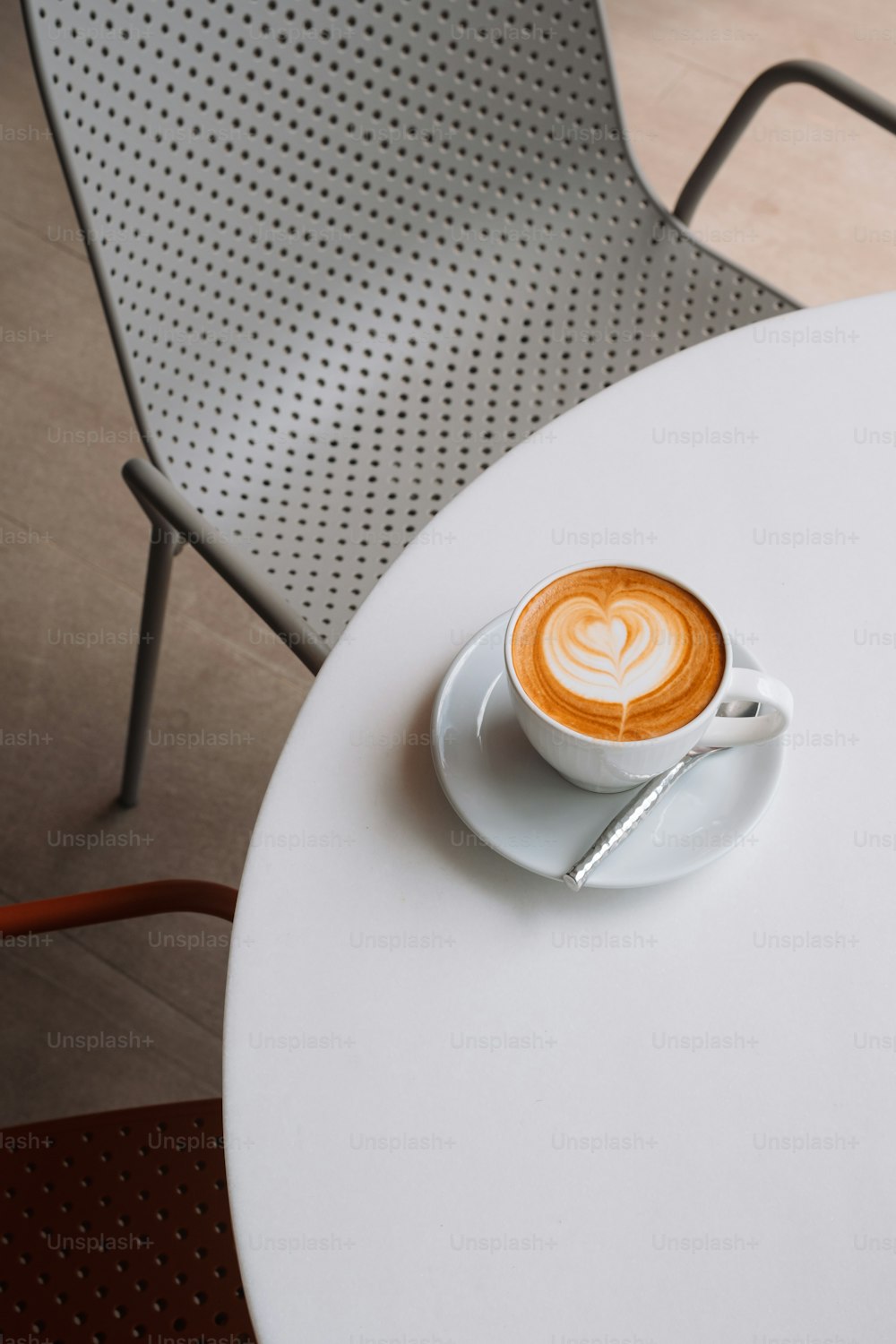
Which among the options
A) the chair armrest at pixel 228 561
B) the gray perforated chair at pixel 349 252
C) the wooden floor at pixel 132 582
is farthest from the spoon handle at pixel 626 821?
the wooden floor at pixel 132 582

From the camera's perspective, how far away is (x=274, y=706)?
1.50 m

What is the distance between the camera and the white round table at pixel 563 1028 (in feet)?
1.54

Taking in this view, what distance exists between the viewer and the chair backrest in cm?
95

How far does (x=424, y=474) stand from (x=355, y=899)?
589 millimetres

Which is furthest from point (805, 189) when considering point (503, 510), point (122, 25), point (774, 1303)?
point (774, 1303)

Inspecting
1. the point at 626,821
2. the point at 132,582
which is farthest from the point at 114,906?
the point at 132,582

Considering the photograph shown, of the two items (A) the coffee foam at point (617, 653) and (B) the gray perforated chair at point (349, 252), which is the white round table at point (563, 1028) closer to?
(A) the coffee foam at point (617, 653)

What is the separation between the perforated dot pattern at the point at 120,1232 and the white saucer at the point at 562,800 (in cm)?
34

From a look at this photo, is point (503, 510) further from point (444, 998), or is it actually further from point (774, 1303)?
point (774, 1303)

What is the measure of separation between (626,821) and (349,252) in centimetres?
73

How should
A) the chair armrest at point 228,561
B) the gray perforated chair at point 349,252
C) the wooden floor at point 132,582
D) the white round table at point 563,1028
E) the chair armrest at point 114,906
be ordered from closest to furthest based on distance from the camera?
the white round table at point 563,1028
the chair armrest at point 114,906
the chair armrest at point 228,561
the gray perforated chair at point 349,252
the wooden floor at point 132,582

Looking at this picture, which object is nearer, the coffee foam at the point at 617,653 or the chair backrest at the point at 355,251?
the coffee foam at the point at 617,653

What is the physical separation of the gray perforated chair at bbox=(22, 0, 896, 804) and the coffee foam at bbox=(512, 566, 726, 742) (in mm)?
445

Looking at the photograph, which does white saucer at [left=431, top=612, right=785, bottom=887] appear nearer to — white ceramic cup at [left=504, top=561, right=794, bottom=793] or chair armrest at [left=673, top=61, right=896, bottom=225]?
white ceramic cup at [left=504, top=561, right=794, bottom=793]
